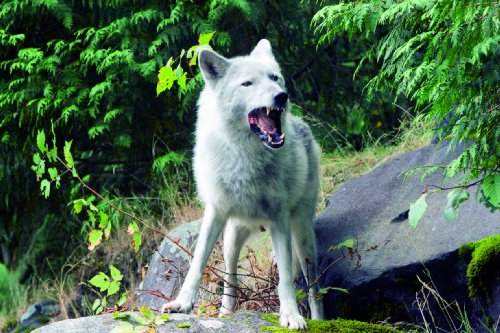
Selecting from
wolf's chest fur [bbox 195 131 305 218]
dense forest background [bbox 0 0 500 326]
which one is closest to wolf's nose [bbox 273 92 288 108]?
wolf's chest fur [bbox 195 131 305 218]

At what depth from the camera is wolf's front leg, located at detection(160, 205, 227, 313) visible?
413 cm

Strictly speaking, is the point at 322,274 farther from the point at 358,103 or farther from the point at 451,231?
the point at 358,103

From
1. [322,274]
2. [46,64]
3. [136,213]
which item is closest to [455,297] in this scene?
[322,274]

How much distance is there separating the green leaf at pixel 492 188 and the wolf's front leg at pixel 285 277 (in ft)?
4.53

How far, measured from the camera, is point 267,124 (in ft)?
14.6

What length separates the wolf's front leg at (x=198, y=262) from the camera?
413 centimetres

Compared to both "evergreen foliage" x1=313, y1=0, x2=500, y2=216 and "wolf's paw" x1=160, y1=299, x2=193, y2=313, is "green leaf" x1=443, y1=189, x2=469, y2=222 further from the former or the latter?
"wolf's paw" x1=160, y1=299, x2=193, y2=313

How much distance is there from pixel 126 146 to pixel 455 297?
4268mm

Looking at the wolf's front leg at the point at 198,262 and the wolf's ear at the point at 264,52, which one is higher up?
the wolf's ear at the point at 264,52

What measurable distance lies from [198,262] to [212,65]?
1.32 metres

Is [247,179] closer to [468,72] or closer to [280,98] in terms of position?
[280,98]

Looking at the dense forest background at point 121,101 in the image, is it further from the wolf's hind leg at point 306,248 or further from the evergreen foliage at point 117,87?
the wolf's hind leg at point 306,248

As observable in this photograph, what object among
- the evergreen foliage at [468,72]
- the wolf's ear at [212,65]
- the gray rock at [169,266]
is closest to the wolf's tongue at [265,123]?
the wolf's ear at [212,65]

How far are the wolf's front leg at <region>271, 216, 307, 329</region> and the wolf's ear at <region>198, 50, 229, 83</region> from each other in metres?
1.06
